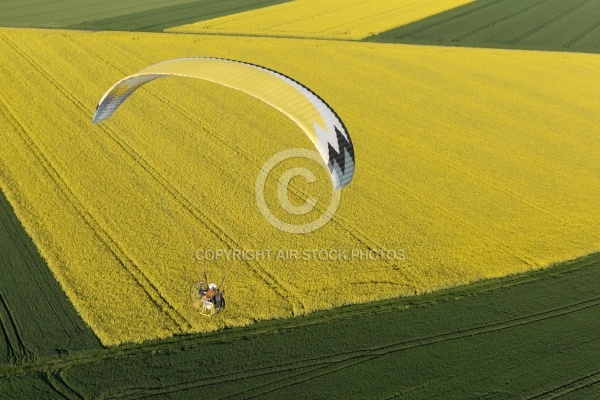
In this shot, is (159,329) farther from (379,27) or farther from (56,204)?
(379,27)

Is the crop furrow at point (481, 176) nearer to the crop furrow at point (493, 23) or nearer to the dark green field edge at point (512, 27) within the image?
the dark green field edge at point (512, 27)

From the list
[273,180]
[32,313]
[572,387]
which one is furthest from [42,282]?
[572,387]

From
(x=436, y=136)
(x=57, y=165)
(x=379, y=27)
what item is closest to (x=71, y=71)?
(x=57, y=165)

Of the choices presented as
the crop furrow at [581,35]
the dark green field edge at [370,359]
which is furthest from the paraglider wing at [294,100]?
the crop furrow at [581,35]

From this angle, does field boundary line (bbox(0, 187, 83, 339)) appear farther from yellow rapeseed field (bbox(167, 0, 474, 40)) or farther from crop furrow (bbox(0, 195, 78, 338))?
yellow rapeseed field (bbox(167, 0, 474, 40))

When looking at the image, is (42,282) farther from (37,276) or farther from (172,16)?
(172,16)

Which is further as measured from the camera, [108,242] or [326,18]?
[326,18]
